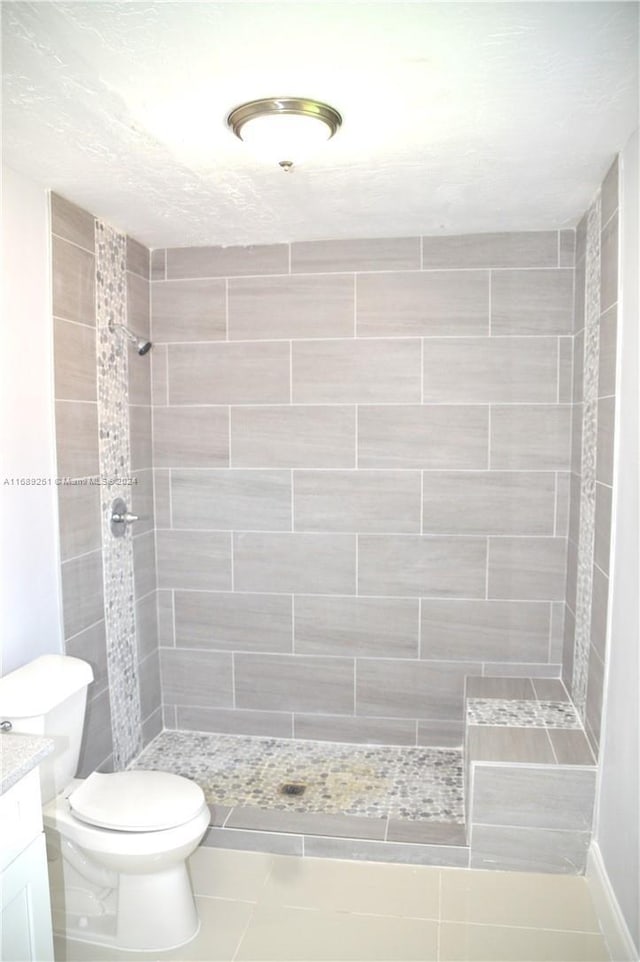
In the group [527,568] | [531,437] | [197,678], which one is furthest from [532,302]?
[197,678]

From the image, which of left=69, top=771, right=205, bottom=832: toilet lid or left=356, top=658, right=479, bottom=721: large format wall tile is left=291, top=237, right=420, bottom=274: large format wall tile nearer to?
left=356, top=658, right=479, bottom=721: large format wall tile

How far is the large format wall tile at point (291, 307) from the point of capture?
10.6 feet

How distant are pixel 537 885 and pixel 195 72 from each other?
2.67m

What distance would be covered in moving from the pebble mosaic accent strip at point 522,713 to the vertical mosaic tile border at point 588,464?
0.06 m

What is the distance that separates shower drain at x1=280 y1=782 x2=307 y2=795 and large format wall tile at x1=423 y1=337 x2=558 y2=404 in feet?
5.67

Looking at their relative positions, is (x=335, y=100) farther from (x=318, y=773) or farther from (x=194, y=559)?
(x=318, y=773)

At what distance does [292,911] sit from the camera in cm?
237

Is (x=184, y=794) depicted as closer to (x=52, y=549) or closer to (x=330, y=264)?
(x=52, y=549)

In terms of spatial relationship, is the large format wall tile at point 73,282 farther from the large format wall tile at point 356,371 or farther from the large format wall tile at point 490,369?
the large format wall tile at point 490,369

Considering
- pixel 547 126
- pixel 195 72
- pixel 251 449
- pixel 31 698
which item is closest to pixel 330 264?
pixel 251 449

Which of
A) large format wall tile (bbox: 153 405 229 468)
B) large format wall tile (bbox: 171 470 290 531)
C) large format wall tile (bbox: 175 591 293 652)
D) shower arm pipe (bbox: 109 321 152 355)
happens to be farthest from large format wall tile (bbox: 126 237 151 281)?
large format wall tile (bbox: 175 591 293 652)

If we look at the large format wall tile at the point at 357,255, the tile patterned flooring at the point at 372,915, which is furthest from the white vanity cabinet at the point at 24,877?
the large format wall tile at the point at 357,255

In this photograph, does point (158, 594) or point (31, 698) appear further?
point (158, 594)

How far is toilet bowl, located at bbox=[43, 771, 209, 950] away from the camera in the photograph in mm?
2135
